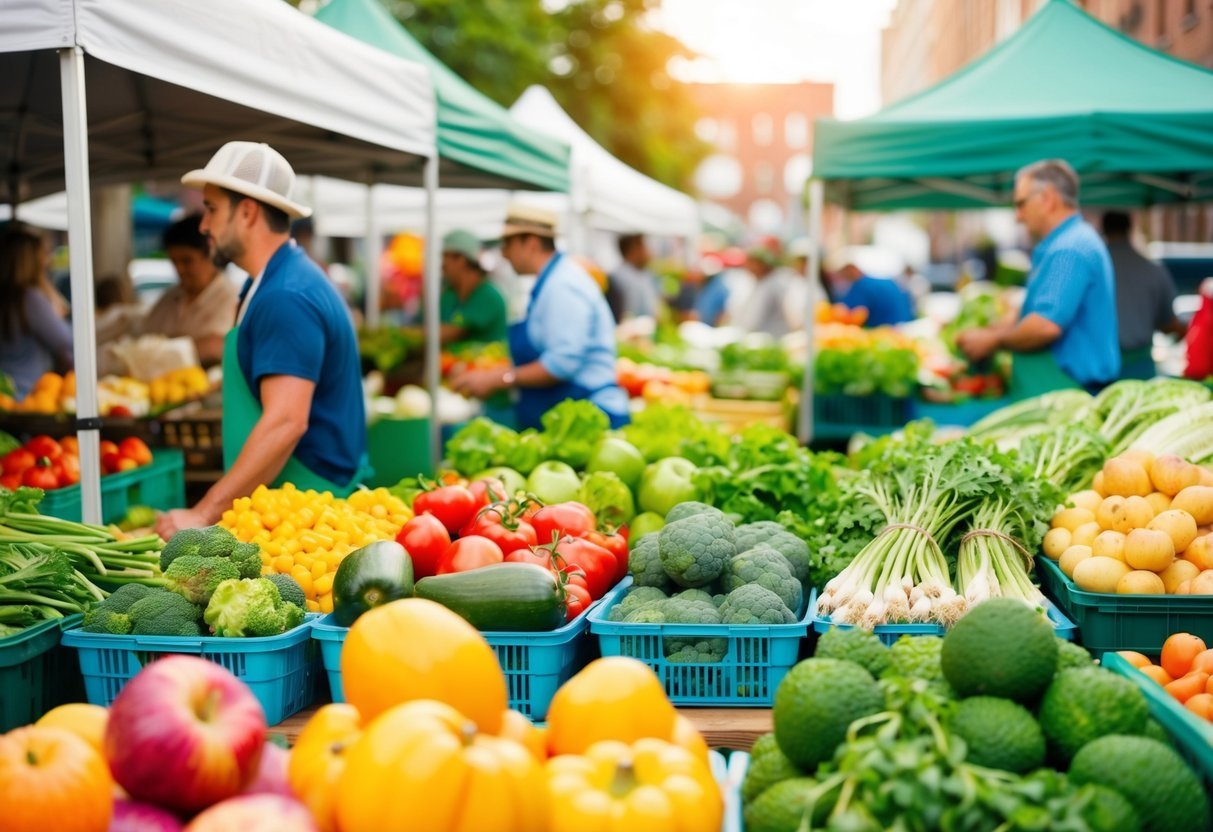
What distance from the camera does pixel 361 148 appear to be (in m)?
7.35

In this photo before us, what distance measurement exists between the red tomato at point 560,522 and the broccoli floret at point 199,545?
93cm

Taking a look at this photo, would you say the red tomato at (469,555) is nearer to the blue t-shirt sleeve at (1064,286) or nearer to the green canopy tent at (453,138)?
the green canopy tent at (453,138)

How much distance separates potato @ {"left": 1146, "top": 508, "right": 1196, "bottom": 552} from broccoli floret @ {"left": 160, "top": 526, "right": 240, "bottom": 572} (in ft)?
8.55

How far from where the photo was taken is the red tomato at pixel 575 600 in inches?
122

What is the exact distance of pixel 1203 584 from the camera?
3.22 meters

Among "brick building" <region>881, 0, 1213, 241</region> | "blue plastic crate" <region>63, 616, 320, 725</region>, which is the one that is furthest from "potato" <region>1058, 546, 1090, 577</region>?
"brick building" <region>881, 0, 1213, 241</region>

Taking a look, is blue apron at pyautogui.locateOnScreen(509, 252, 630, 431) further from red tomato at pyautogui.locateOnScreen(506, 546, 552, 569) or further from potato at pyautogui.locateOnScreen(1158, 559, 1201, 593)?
potato at pyautogui.locateOnScreen(1158, 559, 1201, 593)

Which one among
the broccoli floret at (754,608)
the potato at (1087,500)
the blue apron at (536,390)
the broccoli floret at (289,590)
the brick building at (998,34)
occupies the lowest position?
the broccoli floret at (754,608)

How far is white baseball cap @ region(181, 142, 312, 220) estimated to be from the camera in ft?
14.1

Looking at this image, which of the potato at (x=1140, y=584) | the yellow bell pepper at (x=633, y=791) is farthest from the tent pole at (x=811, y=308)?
the yellow bell pepper at (x=633, y=791)

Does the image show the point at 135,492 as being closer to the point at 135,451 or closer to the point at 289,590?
the point at 135,451

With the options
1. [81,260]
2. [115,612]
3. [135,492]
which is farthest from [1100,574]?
[135,492]

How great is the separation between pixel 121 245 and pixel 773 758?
10548mm

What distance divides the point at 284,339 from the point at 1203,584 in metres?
3.11
